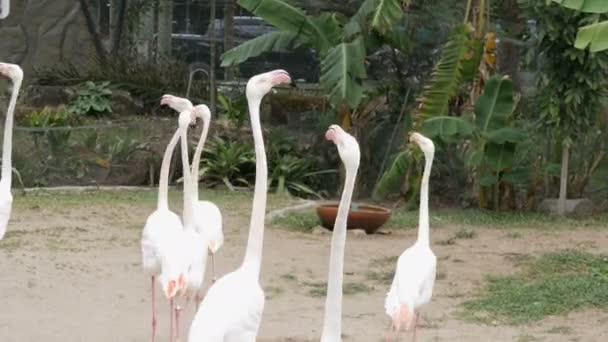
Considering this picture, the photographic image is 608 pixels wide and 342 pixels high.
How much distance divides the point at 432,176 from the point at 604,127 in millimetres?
2098

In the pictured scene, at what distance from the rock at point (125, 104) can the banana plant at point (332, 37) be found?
13.9 ft

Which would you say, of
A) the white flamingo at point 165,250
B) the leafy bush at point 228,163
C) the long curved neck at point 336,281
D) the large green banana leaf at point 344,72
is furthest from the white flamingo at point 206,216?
the leafy bush at point 228,163

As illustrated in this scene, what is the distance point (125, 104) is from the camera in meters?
18.1

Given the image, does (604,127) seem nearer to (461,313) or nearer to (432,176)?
(432,176)

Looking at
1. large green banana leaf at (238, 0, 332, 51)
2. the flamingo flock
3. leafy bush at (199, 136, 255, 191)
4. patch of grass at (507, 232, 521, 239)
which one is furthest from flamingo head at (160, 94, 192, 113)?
leafy bush at (199, 136, 255, 191)

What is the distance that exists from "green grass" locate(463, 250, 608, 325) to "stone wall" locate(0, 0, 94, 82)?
11.3 meters

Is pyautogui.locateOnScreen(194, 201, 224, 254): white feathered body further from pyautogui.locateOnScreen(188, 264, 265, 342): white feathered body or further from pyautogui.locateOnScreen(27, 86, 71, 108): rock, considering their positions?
pyautogui.locateOnScreen(27, 86, 71, 108): rock

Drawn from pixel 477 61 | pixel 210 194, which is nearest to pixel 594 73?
pixel 477 61

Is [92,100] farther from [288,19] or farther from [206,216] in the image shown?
[206,216]

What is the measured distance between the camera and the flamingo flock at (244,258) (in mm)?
5203

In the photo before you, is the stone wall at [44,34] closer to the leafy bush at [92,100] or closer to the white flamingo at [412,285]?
the leafy bush at [92,100]

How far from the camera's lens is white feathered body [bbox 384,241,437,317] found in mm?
7199

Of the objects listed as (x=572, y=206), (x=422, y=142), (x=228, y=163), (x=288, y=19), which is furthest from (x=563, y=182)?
(x=422, y=142)

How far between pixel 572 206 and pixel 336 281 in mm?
8923
